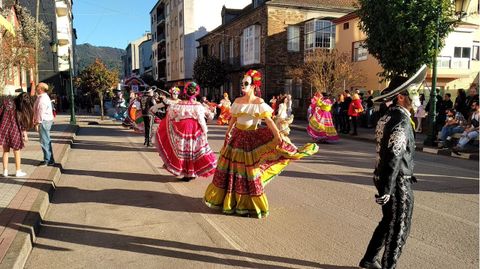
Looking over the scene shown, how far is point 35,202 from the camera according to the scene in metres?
6.06

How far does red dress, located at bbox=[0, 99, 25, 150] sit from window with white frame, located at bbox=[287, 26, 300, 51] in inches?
1083

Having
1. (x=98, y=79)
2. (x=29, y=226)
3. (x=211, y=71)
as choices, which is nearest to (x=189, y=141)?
(x=29, y=226)

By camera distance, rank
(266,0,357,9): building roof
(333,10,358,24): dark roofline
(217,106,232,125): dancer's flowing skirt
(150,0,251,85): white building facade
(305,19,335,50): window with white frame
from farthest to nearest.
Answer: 1. (150,0,251,85): white building facade
2. (266,0,357,9): building roof
3. (305,19,335,50): window with white frame
4. (333,10,358,24): dark roofline
5. (217,106,232,125): dancer's flowing skirt

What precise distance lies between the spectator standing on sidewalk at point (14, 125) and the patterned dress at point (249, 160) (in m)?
4.39

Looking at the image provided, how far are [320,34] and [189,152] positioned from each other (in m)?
26.9

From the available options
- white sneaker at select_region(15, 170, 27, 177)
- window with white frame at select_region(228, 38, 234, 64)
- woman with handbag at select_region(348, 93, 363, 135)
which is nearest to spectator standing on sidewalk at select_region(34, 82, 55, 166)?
white sneaker at select_region(15, 170, 27, 177)

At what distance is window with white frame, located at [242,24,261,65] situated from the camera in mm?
34094

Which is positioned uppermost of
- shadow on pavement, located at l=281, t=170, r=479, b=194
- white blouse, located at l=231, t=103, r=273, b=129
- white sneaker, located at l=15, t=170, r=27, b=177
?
white blouse, located at l=231, t=103, r=273, b=129

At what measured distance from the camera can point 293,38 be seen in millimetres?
33250

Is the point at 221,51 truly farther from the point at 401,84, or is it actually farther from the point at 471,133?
the point at 401,84

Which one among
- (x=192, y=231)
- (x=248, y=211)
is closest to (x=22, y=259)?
(x=192, y=231)

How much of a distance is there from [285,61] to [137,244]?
1180 inches

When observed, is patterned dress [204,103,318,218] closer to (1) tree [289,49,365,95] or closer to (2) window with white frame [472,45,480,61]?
(1) tree [289,49,365,95]

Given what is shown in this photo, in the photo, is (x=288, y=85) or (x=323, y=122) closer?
(x=323, y=122)
